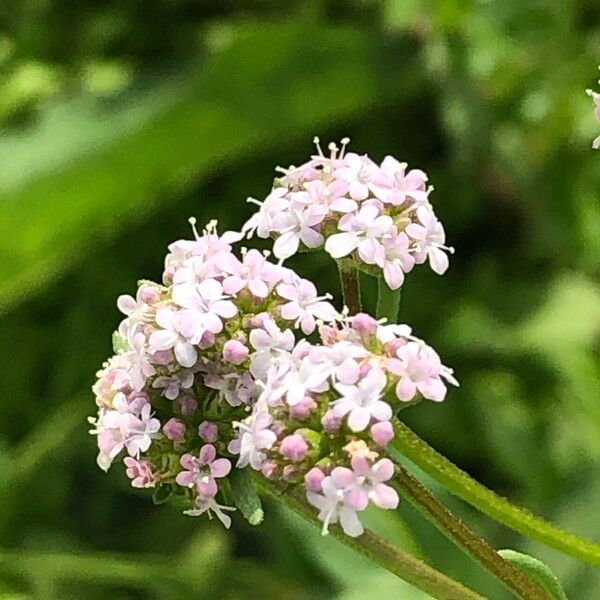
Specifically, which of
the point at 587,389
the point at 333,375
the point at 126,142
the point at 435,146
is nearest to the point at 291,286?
the point at 333,375

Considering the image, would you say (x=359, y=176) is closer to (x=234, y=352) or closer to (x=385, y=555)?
(x=234, y=352)

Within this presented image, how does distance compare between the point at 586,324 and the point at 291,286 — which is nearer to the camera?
the point at 291,286

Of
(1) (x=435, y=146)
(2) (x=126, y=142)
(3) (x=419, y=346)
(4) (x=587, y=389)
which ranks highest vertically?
(3) (x=419, y=346)

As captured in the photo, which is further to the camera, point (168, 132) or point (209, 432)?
point (168, 132)

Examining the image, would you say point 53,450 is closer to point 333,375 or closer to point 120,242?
point 120,242

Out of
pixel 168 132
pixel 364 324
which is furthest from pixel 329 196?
pixel 168 132

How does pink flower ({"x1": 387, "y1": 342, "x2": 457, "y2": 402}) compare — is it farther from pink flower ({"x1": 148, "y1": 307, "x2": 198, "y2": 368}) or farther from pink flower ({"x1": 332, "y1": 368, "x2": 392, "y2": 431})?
pink flower ({"x1": 148, "y1": 307, "x2": 198, "y2": 368})

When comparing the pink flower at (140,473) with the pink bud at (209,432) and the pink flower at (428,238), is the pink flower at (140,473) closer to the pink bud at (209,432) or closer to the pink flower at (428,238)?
the pink bud at (209,432)
